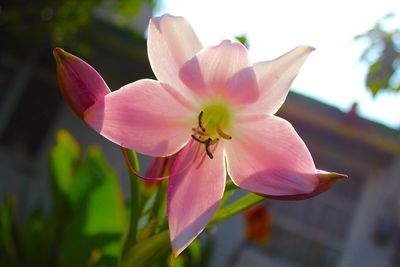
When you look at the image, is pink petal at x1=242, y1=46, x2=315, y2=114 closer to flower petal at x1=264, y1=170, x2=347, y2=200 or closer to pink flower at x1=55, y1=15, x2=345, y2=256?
pink flower at x1=55, y1=15, x2=345, y2=256

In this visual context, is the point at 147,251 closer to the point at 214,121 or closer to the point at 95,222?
the point at 214,121

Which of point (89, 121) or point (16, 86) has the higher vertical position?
point (89, 121)

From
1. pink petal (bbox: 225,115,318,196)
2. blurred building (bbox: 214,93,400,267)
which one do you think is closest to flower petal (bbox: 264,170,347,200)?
pink petal (bbox: 225,115,318,196)

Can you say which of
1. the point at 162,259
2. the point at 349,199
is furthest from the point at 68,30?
the point at 162,259

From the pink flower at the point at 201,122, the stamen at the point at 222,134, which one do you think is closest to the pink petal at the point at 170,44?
the pink flower at the point at 201,122

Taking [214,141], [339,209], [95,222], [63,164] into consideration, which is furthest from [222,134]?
[339,209]

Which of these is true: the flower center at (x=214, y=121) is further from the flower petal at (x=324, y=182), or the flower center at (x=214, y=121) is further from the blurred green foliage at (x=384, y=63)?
the blurred green foliage at (x=384, y=63)

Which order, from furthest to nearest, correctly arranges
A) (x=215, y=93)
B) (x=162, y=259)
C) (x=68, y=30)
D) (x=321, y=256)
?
(x=321, y=256) < (x=68, y=30) < (x=162, y=259) < (x=215, y=93)

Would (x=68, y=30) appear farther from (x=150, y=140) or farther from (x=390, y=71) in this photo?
(x=150, y=140)
